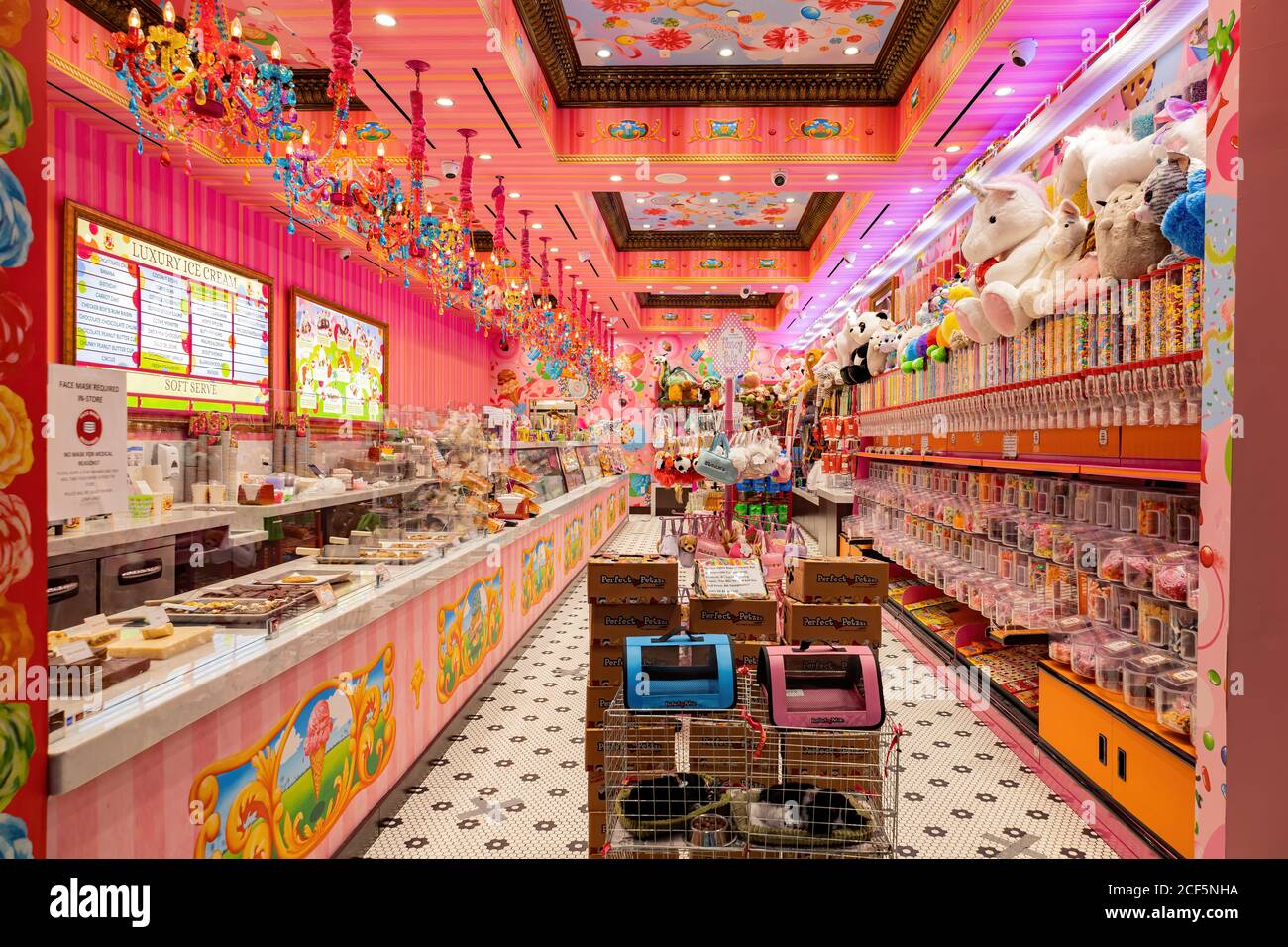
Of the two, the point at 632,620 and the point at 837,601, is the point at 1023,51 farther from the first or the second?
the point at 632,620

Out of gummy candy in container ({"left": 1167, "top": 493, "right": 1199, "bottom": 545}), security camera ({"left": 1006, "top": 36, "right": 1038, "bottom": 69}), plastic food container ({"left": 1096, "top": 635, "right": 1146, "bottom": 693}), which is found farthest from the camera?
security camera ({"left": 1006, "top": 36, "right": 1038, "bottom": 69})

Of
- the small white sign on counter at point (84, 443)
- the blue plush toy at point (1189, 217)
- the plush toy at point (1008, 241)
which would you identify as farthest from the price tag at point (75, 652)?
the plush toy at point (1008, 241)

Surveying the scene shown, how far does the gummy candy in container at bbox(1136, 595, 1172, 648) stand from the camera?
3061 millimetres

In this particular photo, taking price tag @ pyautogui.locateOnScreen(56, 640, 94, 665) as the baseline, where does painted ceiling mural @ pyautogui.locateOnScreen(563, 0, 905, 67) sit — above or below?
above

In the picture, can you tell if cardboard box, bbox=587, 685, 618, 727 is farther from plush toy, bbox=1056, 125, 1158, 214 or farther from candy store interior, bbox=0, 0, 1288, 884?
plush toy, bbox=1056, 125, 1158, 214

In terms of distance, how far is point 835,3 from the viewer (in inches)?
198

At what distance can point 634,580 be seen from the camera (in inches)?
112

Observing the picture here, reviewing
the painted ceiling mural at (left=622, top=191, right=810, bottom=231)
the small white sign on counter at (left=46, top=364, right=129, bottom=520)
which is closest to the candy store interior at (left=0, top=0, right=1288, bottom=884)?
the small white sign on counter at (left=46, top=364, right=129, bottom=520)

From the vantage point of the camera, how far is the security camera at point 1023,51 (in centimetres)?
405

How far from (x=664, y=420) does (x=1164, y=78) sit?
3583mm

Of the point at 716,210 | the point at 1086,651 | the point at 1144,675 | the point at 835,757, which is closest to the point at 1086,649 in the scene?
the point at 1086,651

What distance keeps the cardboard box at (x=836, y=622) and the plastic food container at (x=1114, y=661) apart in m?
1.21

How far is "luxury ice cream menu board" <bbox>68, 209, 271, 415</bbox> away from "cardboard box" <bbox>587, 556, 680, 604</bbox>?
142 inches
